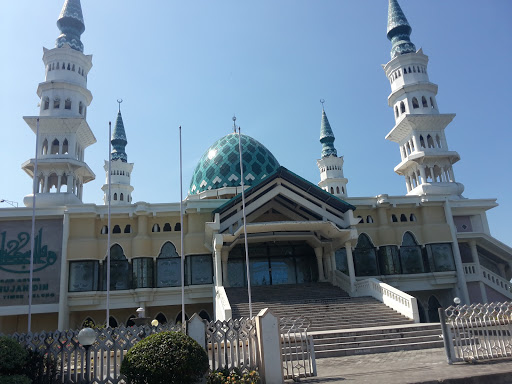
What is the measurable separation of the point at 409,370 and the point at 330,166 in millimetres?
41739

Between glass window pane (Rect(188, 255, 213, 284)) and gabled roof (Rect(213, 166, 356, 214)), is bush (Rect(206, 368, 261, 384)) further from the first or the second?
glass window pane (Rect(188, 255, 213, 284))

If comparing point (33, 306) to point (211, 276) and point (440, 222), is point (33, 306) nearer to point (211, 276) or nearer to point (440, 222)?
point (211, 276)

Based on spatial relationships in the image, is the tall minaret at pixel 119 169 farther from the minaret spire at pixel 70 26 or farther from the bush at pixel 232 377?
the bush at pixel 232 377

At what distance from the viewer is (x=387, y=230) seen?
23328mm

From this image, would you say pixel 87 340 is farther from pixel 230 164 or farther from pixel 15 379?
pixel 230 164

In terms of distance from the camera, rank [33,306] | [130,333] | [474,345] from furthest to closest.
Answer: [33,306]
[474,345]
[130,333]

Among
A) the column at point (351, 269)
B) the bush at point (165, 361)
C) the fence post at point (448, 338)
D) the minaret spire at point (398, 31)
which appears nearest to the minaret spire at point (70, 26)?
the column at point (351, 269)

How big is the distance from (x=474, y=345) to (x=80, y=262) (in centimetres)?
1761

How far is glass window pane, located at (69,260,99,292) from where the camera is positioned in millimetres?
20625

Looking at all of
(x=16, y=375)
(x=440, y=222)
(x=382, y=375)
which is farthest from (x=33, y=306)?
(x=440, y=222)

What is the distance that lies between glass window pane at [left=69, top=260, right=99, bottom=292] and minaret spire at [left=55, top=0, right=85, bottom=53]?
52.5ft

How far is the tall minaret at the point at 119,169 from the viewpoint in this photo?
44831 millimetres

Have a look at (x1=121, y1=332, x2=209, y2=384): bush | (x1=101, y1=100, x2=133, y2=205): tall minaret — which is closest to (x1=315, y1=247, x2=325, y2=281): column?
(x1=121, y1=332, x2=209, y2=384): bush

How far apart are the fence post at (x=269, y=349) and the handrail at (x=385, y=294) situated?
28.2 ft
